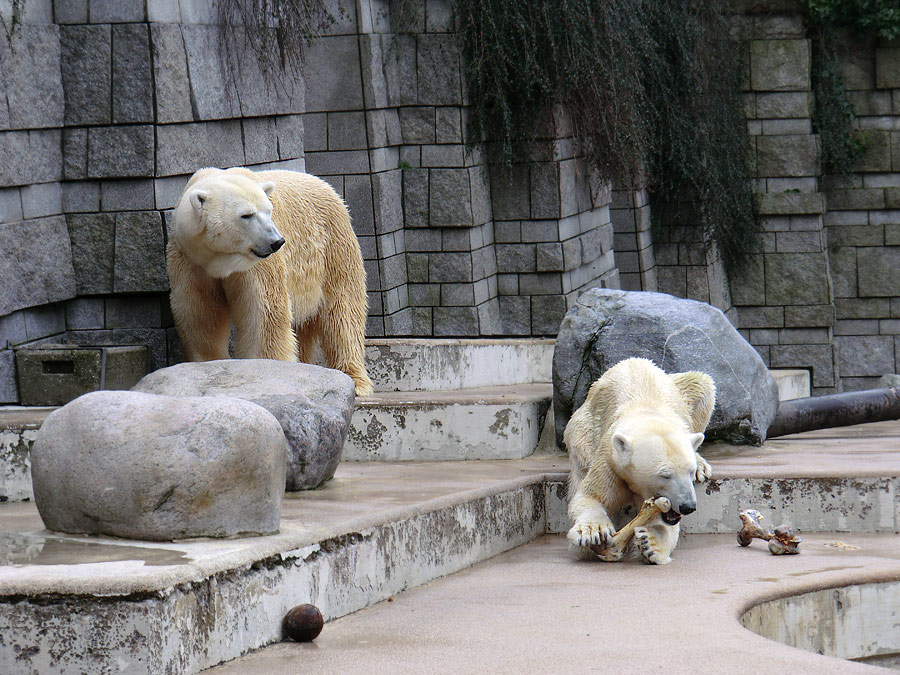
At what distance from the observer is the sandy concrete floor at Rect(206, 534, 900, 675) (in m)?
2.89

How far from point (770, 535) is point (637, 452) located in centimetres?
60

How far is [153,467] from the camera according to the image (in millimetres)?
3145

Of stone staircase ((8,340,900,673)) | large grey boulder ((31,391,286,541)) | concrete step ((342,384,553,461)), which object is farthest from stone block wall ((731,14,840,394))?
large grey boulder ((31,391,286,541))

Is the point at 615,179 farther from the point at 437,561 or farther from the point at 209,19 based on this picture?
the point at 437,561

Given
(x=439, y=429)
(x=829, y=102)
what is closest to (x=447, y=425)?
(x=439, y=429)

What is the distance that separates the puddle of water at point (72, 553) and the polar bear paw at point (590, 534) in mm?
1445

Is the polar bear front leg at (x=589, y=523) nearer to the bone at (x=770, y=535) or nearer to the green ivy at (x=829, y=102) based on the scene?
the bone at (x=770, y=535)

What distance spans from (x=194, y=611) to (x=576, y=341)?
110 inches

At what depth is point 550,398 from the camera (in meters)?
5.70

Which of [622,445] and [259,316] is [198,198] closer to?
[259,316]

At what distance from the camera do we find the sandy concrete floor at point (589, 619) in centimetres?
289

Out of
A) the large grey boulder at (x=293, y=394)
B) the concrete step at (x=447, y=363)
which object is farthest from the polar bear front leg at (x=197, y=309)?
the concrete step at (x=447, y=363)

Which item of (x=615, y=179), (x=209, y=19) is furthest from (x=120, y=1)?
(x=615, y=179)

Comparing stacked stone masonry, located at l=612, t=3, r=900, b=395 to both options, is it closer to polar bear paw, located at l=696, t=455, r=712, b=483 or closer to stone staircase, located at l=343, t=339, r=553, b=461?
stone staircase, located at l=343, t=339, r=553, b=461
